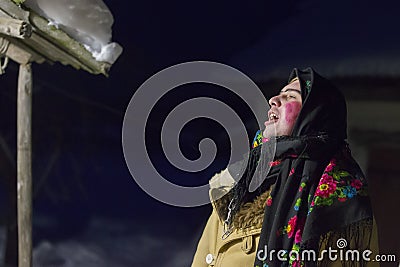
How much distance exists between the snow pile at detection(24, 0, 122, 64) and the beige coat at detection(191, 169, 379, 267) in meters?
1.36

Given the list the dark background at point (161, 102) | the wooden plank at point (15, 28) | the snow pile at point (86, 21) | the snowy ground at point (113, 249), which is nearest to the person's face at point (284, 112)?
the dark background at point (161, 102)

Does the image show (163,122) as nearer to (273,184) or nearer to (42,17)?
(42,17)

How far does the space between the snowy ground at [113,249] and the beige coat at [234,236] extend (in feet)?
4.40

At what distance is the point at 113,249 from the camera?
4238 mm

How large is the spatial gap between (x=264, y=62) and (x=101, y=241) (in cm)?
128

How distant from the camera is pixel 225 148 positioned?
13.0 feet

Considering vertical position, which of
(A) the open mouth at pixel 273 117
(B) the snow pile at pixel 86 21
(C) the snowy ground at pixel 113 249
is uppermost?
(B) the snow pile at pixel 86 21

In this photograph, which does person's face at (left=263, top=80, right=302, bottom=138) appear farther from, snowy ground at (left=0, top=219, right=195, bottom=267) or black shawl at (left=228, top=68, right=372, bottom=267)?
snowy ground at (left=0, top=219, right=195, bottom=267)

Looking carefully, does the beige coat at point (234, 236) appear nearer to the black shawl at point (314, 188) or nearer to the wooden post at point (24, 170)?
the black shawl at point (314, 188)

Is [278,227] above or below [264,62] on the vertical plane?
below

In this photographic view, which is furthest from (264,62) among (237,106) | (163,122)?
(163,122)

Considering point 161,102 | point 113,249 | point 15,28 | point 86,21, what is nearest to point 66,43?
point 86,21

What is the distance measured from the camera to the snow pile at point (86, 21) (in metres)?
3.70

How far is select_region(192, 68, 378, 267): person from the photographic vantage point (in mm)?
2494
